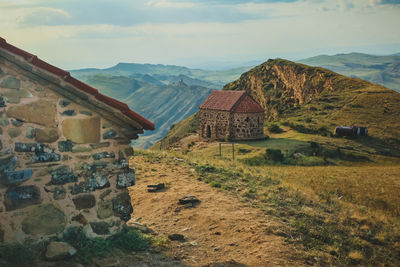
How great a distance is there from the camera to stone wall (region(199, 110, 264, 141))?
38.0 metres

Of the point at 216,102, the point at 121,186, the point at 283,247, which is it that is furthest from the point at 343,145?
the point at 121,186

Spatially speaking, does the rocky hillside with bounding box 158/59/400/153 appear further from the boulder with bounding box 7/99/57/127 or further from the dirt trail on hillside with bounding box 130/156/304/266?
the boulder with bounding box 7/99/57/127

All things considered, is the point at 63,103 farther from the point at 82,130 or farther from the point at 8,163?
the point at 8,163

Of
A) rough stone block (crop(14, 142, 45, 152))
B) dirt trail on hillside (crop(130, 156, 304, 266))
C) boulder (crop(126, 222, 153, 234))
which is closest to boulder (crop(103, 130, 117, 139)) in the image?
rough stone block (crop(14, 142, 45, 152))

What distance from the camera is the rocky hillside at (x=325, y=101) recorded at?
3731 centimetres

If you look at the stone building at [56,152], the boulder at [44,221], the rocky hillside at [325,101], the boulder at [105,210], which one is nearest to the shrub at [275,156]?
the rocky hillside at [325,101]

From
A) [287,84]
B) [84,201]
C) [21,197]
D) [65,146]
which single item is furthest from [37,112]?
[287,84]

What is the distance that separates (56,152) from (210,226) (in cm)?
461

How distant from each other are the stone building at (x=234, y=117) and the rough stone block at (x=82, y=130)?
31279 mm

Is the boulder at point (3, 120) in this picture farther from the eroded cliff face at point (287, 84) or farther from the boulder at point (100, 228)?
the eroded cliff face at point (287, 84)

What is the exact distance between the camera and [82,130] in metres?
7.00

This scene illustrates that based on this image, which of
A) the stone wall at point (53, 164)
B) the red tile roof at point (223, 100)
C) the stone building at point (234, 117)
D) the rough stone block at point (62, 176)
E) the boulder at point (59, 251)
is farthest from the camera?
the red tile roof at point (223, 100)

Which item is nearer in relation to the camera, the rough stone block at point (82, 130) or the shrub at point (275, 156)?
the rough stone block at point (82, 130)

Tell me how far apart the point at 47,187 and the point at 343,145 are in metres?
29.4
